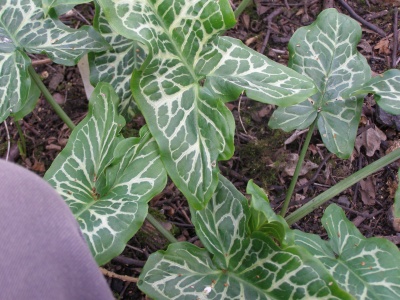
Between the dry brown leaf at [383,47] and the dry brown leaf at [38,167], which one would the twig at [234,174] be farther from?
the dry brown leaf at [383,47]

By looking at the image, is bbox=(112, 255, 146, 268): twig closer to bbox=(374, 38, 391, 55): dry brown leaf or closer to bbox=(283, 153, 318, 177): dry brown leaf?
bbox=(283, 153, 318, 177): dry brown leaf

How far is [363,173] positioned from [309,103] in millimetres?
223

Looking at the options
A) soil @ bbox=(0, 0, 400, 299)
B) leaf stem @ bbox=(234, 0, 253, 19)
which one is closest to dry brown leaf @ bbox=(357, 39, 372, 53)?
soil @ bbox=(0, 0, 400, 299)

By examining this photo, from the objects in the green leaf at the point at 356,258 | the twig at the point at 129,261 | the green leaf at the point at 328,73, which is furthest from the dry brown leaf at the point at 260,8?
the twig at the point at 129,261

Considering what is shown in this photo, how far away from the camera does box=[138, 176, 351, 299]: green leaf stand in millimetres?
858

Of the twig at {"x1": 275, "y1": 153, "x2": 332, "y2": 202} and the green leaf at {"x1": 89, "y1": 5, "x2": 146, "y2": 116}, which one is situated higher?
the green leaf at {"x1": 89, "y1": 5, "x2": 146, "y2": 116}

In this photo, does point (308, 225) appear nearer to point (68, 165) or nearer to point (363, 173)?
point (363, 173)

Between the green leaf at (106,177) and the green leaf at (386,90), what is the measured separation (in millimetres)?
532

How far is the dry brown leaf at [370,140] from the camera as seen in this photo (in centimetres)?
145

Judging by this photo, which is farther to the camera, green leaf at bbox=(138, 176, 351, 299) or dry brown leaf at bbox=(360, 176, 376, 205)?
dry brown leaf at bbox=(360, 176, 376, 205)

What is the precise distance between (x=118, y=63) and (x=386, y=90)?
26.0 inches

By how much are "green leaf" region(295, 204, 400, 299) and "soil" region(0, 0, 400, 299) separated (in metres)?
0.30

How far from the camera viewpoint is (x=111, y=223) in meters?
0.90

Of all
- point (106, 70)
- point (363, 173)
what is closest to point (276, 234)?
point (363, 173)
